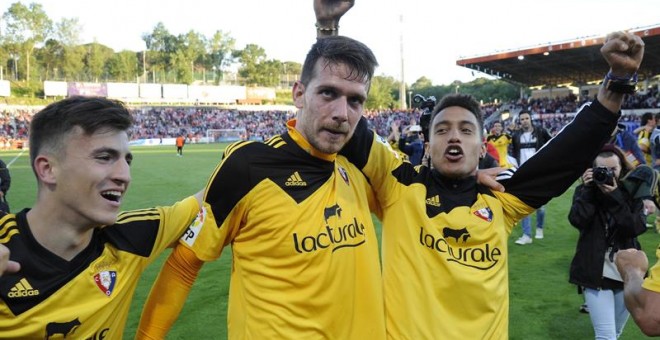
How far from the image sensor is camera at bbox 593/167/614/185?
12.7 feet

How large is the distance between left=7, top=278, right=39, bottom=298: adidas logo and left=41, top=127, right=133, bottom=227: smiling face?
1.03ft

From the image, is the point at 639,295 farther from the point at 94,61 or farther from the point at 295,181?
the point at 94,61

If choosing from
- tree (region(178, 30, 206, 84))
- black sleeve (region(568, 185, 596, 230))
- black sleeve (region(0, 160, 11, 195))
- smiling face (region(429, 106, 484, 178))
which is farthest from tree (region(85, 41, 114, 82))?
smiling face (region(429, 106, 484, 178))

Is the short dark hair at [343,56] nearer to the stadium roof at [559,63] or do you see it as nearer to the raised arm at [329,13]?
the raised arm at [329,13]

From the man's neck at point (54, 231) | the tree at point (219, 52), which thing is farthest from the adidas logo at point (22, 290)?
the tree at point (219, 52)

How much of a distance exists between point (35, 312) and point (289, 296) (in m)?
1.06

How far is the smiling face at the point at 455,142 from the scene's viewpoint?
2.63 meters

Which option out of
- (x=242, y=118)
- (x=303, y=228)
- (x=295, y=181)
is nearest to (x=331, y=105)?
(x=295, y=181)

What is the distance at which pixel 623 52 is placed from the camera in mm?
2271

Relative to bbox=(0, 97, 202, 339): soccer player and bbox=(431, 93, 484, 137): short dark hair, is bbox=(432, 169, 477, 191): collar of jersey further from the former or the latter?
bbox=(0, 97, 202, 339): soccer player

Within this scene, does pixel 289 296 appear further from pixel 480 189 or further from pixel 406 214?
pixel 480 189

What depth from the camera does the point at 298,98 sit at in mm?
2354

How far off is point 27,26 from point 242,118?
35.3 metres

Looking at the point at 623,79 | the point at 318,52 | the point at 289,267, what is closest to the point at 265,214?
the point at 289,267
